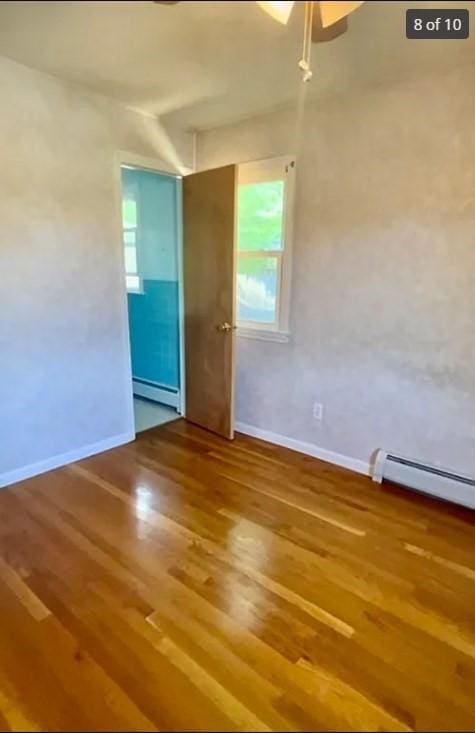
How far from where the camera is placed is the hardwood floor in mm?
1287

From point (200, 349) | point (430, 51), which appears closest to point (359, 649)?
point (200, 349)

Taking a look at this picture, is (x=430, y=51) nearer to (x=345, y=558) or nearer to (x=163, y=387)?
(x=345, y=558)

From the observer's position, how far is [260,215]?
305cm

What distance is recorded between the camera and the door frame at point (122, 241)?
286 cm

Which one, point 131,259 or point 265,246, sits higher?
point 265,246

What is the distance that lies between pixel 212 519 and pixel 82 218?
2.01 m

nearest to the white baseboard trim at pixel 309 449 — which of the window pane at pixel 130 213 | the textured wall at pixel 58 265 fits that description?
the textured wall at pixel 58 265

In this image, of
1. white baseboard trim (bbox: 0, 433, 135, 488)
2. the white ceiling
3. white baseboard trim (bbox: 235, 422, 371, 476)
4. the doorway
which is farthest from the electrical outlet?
the white ceiling

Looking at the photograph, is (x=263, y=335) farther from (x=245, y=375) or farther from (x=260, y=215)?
(x=260, y=215)

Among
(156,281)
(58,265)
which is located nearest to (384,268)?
(58,265)

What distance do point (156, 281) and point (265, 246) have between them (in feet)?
4.21

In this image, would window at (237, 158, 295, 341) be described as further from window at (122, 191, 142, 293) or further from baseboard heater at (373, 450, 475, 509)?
window at (122, 191, 142, 293)

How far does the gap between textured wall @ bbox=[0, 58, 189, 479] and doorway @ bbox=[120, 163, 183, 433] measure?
2.09 ft

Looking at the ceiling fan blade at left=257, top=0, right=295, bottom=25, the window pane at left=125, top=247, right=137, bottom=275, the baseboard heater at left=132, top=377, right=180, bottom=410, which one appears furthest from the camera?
the window pane at left=125, top=247, right=137, bottom=275
